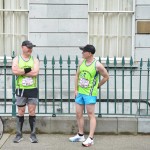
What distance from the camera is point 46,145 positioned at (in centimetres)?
789

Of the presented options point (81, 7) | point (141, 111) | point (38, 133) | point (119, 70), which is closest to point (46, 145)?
point (38, 133)

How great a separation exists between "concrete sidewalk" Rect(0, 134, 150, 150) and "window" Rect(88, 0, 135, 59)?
2995 mm

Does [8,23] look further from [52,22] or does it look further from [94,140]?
[94,140]

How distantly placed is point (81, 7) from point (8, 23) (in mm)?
1889

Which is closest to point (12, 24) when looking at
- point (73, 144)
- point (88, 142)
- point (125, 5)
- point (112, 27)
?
point (112, 27)

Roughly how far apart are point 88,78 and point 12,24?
3.85 meters

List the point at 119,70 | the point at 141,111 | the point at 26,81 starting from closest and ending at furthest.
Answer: the point at 26,81 < the point at 141,111 < the point at 119,70

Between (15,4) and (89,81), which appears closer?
(89,81)

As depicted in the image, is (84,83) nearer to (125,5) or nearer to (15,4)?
(125,5)

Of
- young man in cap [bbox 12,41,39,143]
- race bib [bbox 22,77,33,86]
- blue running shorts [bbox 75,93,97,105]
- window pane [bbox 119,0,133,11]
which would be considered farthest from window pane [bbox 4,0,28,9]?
blue running shorts [bbox 75,93,97,105]

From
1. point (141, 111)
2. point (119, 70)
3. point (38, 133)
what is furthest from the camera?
point (119, 70)

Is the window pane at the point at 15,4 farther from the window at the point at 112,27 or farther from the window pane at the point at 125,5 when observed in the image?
the window pane at the point at 125,5

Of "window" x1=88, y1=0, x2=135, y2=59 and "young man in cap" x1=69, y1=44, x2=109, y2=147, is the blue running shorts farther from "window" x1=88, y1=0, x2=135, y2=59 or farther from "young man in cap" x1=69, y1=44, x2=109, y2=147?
"window" x1=88, y1=0, x2=135, y2=59

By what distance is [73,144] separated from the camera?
26.1ft
